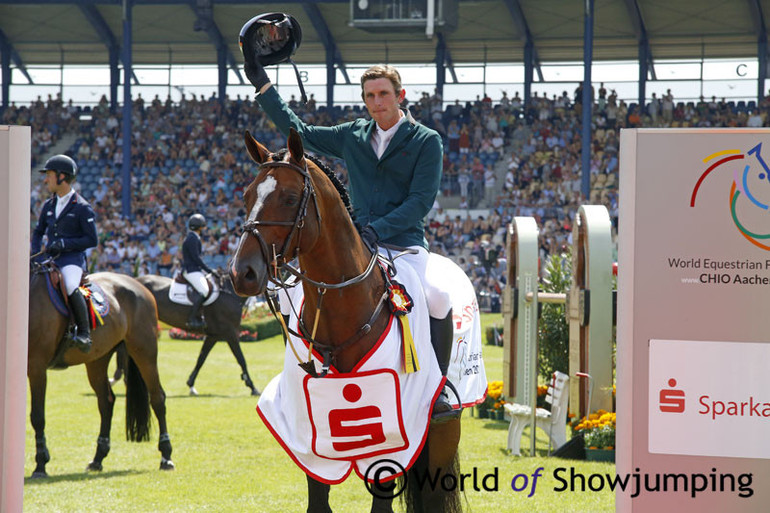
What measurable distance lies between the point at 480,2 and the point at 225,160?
10.1m

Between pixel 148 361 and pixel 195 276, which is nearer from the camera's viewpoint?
pixel 148 361

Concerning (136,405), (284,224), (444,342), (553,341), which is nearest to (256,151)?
(284,224)

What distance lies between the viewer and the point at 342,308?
4.29 metres

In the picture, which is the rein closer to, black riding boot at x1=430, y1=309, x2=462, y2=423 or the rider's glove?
black riding boot at x1=430, y1=309, x2=462, y2=423

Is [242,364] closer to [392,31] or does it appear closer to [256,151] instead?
[256,151]

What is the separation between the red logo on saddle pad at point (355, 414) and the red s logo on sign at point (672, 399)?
1.19 metres

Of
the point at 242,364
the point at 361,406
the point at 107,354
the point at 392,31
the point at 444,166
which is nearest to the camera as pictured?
the point at 361,406

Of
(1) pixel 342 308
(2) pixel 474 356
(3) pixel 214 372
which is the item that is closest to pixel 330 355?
(1) pixel 342 308

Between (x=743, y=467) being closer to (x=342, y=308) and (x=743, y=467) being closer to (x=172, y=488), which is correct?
(x=342, y=308)

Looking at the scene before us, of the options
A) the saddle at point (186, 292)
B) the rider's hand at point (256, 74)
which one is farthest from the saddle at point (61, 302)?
the saddle at point (186, 292)

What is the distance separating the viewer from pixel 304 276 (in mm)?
4082

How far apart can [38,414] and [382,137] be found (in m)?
4.68

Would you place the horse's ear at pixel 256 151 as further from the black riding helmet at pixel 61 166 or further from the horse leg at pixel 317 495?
the black riding helmet at pixel 61 166

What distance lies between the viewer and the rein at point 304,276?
3.68 m
